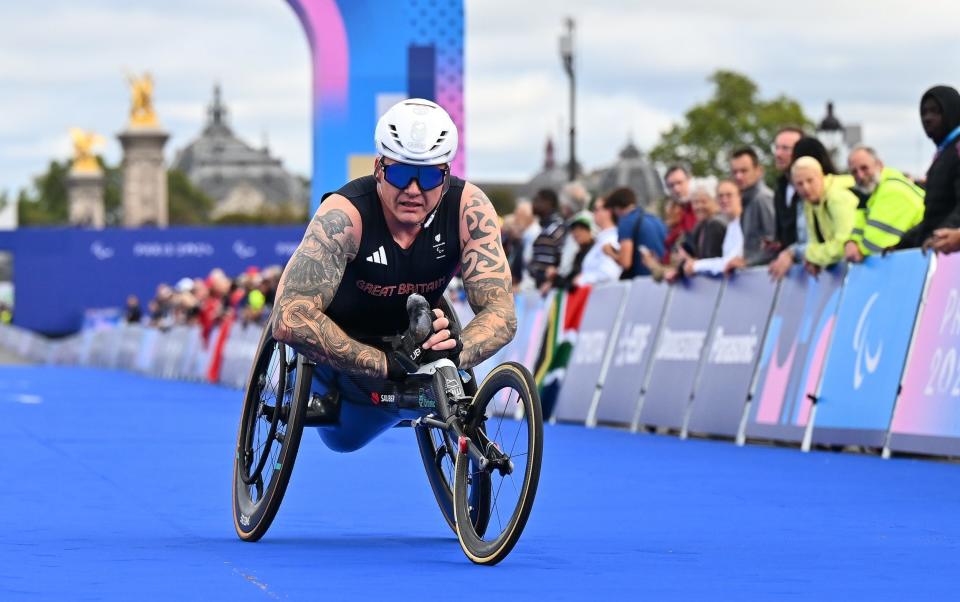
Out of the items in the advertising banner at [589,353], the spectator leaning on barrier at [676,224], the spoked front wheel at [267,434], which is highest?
the spectator leaning on barrier at [676,224]

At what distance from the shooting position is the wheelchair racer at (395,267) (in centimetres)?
755

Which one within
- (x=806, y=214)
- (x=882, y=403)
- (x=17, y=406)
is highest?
(x=806, y=214)

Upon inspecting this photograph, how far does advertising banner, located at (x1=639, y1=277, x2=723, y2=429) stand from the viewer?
54.3ft

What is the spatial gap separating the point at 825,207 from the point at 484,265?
6808 mm

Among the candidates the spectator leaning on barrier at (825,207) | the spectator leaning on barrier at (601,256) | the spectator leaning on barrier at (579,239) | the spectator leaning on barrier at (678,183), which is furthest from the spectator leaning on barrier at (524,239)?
the spectator leaning on barrier at (825,207)

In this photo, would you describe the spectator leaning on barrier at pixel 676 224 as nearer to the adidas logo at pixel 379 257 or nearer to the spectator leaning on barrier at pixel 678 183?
the spectator leaning on barrier at pixel 678 183

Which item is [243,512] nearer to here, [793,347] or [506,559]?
[506,559]

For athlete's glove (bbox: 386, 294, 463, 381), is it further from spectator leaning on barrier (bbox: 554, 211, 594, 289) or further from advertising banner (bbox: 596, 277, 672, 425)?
spectator leaning on barrier (bbox: 554, 211, 594, 289)

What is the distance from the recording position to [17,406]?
2253cm

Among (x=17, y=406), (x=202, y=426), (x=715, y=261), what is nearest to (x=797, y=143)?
(x=715, y=261)

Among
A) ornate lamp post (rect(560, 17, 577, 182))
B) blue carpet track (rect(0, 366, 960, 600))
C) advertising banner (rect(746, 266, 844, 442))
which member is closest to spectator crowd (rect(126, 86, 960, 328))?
advertising banner (rect(746, 266, 844, 442))

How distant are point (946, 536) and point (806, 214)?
6411 millimetres

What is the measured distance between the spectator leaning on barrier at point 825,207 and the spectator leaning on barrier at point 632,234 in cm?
400

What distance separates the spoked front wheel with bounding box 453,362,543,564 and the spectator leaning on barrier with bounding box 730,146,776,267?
8.67 meters
